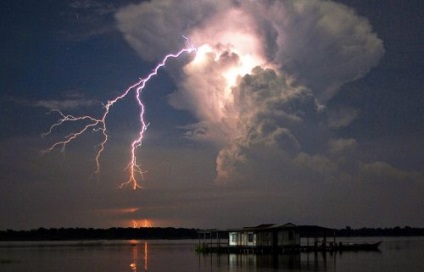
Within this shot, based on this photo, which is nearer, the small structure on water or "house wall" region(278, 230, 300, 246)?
the small structure on water

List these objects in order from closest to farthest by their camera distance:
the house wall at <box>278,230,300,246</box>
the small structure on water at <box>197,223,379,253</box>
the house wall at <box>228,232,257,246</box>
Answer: the small structure on water at <box>197,223,379,253</box>, the house wall at <box>278,230,300,246</box>, the house wall at <box>228,232,257,246</box>

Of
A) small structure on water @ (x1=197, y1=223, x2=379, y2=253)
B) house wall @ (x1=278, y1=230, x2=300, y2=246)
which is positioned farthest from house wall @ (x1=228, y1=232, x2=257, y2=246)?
house wall @ (x1=278, y1=230, x2=300, y2=246)

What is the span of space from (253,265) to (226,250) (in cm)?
2193

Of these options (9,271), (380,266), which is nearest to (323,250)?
(380,266)

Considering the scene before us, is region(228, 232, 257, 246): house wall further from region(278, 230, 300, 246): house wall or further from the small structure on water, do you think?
region(278, 230, 300, 246): house wall

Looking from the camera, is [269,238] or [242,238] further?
[242,238]

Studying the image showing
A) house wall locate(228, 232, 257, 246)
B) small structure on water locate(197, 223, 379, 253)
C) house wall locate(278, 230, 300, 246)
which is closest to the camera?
small structure on water locate(197, 223, 379, 253)

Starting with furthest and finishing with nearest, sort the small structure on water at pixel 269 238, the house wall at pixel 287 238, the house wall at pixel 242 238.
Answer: the house wall at pixel 242 238 → the house wall at pixel 287 238 → the small structure on water at pixel 269 238

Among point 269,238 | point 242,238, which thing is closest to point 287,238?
point 269,238

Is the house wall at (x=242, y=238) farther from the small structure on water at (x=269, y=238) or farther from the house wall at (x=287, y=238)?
the house wall at (x=287, y=238)

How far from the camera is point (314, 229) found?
7081 centimetres

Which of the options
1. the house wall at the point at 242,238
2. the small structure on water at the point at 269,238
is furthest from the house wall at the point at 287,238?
the house wall at the point at 242,238

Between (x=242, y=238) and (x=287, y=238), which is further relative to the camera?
(x=242, y=238)

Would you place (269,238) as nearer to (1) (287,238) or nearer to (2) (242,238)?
(1) (287,238)
